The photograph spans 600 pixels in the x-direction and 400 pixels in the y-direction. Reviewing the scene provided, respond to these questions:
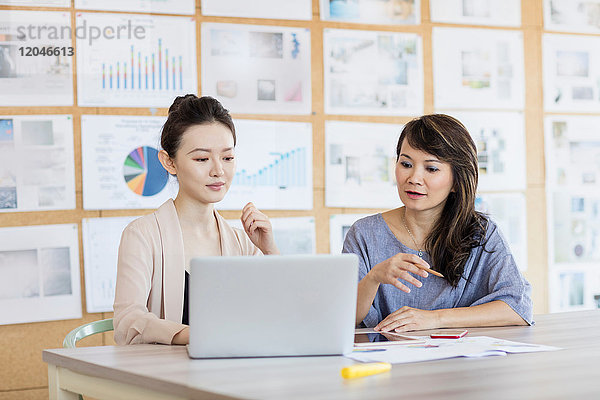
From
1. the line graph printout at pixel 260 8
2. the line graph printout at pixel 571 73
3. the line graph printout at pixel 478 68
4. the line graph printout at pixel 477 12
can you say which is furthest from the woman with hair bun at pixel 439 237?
the line graph printout at pixel 571 73

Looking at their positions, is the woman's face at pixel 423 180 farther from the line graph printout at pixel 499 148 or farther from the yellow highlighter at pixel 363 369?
the line graph printout at pixel 499 148

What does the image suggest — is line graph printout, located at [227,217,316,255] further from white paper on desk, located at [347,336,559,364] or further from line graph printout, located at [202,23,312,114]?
white paper on desk, located at [347,336,559,364]

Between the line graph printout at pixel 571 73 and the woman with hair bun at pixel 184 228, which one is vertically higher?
the line graph printout at pixel 571 73

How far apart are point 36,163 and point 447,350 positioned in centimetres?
212

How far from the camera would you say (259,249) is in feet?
7.61

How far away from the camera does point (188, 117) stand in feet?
7.12

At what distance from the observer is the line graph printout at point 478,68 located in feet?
12.2

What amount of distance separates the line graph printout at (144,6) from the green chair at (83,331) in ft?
5.02

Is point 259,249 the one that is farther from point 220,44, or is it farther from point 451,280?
point 220,44

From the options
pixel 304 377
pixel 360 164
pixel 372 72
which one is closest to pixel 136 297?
pixel 304 377

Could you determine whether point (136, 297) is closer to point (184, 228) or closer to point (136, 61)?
point (184, 228)

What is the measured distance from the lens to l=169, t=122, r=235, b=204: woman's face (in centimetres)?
212

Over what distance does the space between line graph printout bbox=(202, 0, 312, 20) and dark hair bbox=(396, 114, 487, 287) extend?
4.40 ft

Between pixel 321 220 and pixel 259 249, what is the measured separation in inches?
47.0
